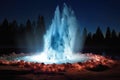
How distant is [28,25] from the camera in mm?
82938

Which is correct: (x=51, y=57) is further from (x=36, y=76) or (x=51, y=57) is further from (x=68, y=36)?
(x=36, y=76)

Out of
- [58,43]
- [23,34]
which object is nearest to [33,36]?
[23,34]

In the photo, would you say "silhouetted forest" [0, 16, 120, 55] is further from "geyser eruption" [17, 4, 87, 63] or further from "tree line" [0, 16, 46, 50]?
"geyser eruption" [17, 4, 87, 63]

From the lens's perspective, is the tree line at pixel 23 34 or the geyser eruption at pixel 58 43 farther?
the tree line at pixel 23 34

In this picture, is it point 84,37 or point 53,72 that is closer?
point 53,72

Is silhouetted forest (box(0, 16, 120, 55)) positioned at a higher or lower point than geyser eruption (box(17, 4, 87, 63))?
higher

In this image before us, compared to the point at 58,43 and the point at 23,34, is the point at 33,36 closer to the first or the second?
the point at 23,34

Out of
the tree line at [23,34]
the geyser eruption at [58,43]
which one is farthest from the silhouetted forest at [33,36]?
the geyser eruption at [58,43]

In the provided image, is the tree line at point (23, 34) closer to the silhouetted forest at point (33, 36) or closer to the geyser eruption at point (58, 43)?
the silhouetted forest at point (33, 36)

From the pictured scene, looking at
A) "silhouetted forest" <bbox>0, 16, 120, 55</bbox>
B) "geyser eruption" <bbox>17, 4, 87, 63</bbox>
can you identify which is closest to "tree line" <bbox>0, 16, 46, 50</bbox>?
"silhouetted forest" <bbox>0, 16, 120, 55</bbox>

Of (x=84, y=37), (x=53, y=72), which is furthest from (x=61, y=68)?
(x=84, y=37)

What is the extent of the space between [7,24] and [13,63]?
182ft

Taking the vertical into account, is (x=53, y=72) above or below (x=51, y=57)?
below

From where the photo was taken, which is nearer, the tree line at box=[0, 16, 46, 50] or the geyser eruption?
the geyser eruption
